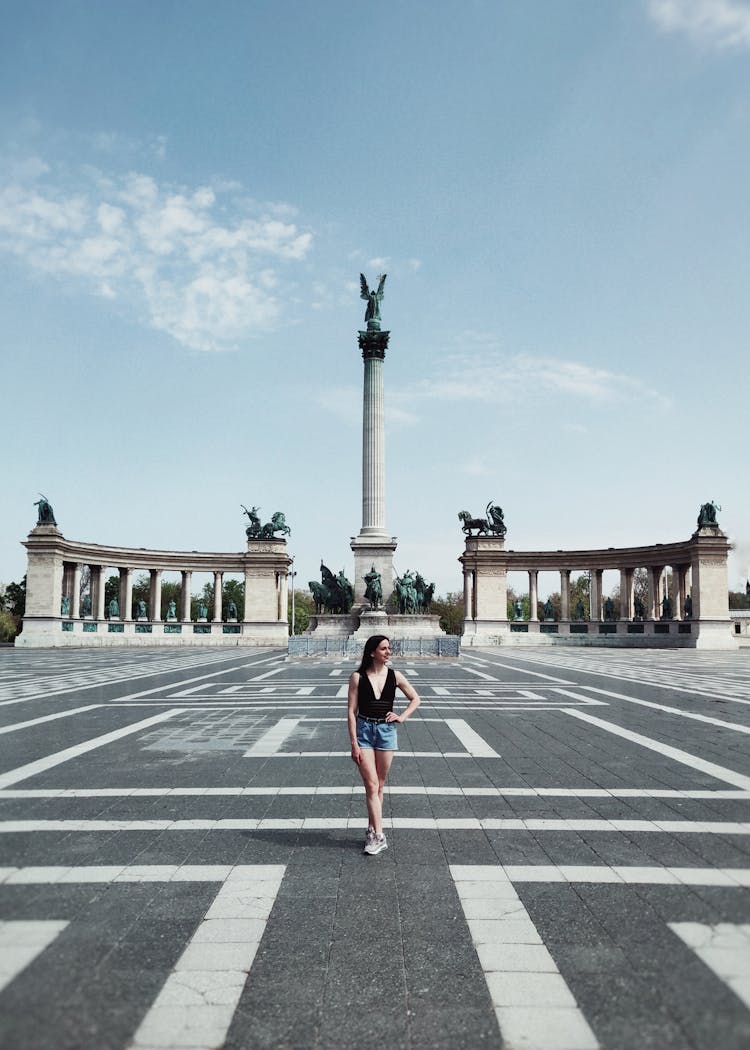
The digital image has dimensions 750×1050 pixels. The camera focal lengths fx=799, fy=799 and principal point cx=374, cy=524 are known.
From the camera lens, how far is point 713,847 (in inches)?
296

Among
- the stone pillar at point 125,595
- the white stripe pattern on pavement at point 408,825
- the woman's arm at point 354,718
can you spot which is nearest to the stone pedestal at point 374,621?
the stone pillar at point 125,595

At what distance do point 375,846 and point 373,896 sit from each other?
44.2 inches

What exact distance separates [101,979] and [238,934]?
972mm

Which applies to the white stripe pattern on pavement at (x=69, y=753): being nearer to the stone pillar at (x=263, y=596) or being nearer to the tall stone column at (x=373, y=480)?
the tall stone column at (x=373, y=480)

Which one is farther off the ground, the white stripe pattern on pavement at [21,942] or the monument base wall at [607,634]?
the white stripe pattern on pavement at [21,942]

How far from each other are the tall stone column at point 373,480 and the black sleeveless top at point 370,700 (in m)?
52.0

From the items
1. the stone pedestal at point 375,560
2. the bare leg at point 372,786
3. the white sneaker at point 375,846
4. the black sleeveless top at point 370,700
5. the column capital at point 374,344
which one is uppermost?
the column capital at point 374,344

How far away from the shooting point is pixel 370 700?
7.54 meters

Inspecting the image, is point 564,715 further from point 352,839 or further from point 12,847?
point 12,847

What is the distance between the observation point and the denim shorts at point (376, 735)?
24.6 feet

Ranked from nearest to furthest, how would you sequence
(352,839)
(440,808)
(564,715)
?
1. (352,839)
2. (440,808)
3. (564,715)

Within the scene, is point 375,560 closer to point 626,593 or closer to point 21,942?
point 626,593

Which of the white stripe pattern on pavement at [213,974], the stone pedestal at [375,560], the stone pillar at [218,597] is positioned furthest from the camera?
the stone pillar at [218,597]

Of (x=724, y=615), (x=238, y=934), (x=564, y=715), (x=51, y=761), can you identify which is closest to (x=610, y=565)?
(x=724, y=615)
